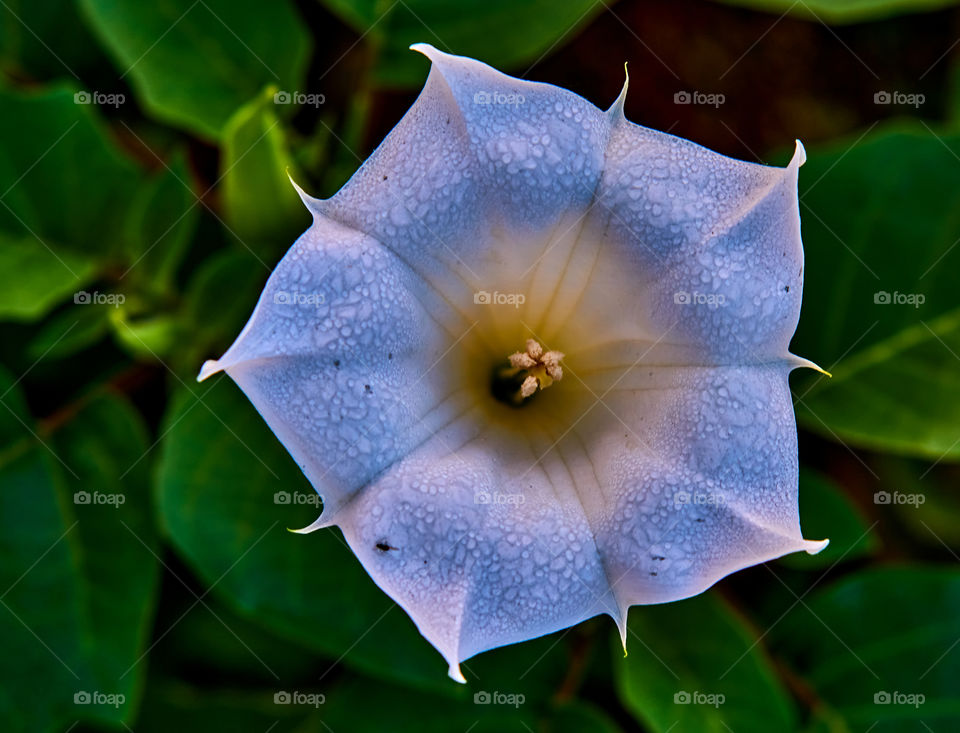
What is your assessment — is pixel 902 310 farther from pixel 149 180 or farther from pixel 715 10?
pixel 149 180

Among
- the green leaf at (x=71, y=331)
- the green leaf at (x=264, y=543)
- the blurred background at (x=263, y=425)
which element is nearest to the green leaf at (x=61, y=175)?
the blurred background at (x=263, y=425)

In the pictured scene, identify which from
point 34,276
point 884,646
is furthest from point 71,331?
point 884,646

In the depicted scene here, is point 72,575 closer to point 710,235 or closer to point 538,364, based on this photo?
point 538,364

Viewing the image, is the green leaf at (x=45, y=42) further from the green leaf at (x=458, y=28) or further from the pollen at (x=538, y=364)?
the pollen at (x=538, y=364)

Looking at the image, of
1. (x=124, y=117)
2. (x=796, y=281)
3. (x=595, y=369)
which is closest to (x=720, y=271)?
(x=796, y=281)

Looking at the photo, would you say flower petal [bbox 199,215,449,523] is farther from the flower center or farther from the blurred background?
the blurred background

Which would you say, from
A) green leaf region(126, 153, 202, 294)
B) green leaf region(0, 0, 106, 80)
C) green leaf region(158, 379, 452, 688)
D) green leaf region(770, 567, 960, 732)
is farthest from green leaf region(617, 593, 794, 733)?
green leaf region(0, 0, 106, 80)
